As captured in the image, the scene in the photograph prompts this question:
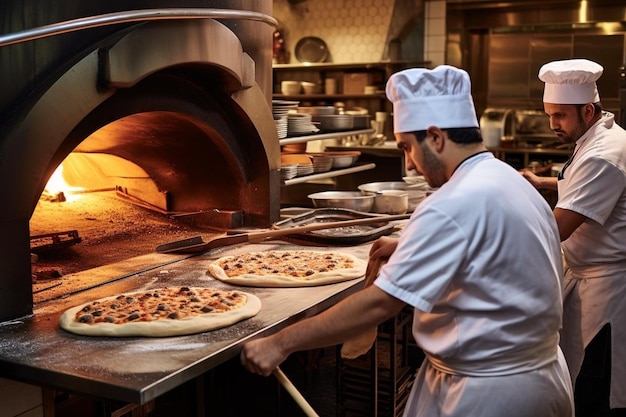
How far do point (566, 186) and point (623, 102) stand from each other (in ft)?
14.1

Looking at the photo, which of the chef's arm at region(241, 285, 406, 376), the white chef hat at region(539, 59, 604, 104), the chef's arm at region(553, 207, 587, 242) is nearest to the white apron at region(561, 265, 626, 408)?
the chef's arm at region(553, 207, 587, 242)

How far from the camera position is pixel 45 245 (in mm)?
2908

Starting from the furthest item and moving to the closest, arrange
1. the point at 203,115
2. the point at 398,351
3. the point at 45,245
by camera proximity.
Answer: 1. the point at 398,351
2. the point at 203,115
3. the point at 45,245

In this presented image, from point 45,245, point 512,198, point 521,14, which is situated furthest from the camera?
point 521,14

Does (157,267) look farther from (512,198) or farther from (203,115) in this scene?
(512,198)

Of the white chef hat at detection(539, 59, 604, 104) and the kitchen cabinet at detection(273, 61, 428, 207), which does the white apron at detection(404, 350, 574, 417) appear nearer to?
the white chef hat at detection(539, 59, 604, 104)

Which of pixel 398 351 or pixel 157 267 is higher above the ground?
pixel 157 267

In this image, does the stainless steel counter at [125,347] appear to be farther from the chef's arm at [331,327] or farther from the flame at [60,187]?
the flame at [60,187]

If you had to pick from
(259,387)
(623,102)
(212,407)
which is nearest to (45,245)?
(212,407)

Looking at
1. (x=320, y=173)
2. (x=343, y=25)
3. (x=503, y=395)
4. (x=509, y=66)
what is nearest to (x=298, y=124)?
(x=320, y=173)

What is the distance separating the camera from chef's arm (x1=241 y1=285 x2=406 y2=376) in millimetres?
1831

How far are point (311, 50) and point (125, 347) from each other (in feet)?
24.2

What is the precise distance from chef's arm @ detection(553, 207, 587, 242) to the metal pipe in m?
1.67

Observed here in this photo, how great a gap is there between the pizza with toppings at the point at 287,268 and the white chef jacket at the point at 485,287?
0.81m
